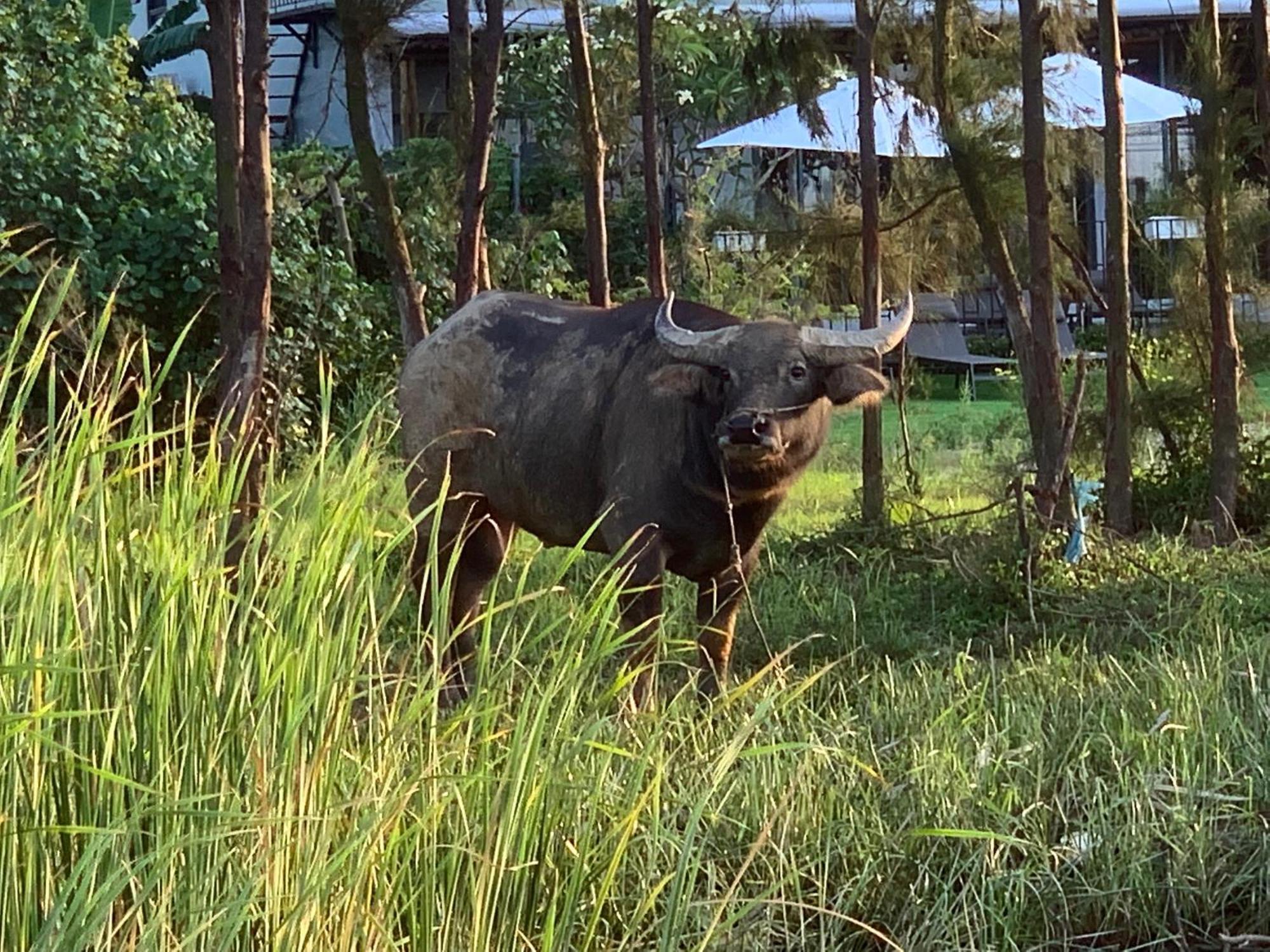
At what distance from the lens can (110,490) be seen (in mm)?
3029

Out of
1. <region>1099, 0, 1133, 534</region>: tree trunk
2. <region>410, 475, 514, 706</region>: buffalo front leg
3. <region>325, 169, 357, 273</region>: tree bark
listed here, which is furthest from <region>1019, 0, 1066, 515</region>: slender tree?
<region>325, 169, 357, 273</region>: tree bark

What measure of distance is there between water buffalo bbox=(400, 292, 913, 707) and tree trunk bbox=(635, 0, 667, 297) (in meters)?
2.29

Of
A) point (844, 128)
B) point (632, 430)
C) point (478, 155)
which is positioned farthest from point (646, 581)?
point (844, 128)

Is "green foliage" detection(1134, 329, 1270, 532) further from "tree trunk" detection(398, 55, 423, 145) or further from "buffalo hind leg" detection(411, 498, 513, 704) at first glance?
"tree trunk" detection(398, 55, 423, 145)

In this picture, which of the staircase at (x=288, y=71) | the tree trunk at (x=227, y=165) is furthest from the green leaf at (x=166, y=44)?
the tree trunk at (x=227, y=165)

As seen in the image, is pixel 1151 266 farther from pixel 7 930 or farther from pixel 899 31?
pixel 7 930

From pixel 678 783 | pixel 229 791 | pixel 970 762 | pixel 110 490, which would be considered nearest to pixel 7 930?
pixel 229 791

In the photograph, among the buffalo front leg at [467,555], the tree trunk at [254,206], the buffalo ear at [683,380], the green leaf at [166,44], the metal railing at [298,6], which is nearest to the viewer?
the buffalo ear at [683,380]

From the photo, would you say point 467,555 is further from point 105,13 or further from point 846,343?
point 105,13

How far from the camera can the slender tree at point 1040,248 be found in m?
7.37

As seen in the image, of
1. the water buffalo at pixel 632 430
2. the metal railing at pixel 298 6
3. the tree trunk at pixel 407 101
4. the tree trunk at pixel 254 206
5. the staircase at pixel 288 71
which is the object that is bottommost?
the water buffalo at pixel 632 430

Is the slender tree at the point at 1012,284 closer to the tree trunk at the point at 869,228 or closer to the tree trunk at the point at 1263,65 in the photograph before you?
the tree trunk at the point at 869,228

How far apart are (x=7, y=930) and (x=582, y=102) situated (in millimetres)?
6785

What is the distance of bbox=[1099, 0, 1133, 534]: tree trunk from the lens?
7.82 meters
